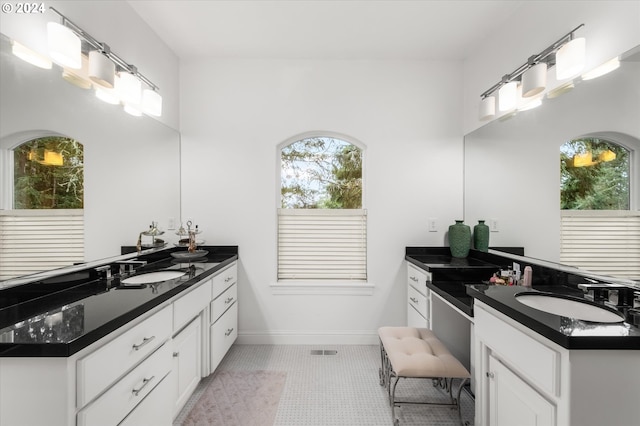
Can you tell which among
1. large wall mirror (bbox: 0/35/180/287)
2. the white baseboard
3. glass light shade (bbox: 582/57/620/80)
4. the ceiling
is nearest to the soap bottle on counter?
glass light shade (bbox: 582/57/620/80)

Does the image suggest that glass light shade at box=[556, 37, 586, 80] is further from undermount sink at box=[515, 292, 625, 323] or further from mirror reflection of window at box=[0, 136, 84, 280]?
mirror reflection of window at box=[0, 136, 84, 280]

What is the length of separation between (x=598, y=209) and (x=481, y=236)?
1141 mm

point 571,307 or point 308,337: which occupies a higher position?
point 571,307

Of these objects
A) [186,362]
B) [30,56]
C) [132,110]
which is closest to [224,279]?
[186,362]

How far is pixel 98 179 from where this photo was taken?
6.03 ft

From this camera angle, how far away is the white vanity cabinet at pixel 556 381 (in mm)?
973

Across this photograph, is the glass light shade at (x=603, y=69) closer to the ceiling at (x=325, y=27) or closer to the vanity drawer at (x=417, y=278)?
the ceiling at (x=325, y=27)

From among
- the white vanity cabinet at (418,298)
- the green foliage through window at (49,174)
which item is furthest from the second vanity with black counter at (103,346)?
the white vanity cabinet at (418,298)

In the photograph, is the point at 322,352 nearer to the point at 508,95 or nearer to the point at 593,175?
the point at 593,175

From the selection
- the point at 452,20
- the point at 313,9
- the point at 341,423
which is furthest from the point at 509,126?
the point at 341,423

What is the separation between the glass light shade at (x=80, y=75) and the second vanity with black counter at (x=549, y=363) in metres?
2.47

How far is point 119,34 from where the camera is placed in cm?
214

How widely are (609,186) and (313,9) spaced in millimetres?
2142

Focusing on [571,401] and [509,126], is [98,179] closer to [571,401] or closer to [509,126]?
[571,401]
